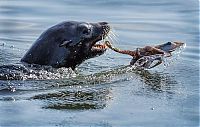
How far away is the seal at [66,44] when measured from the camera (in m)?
8.80

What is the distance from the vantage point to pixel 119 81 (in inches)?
328

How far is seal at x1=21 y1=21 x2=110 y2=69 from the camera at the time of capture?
28.9ft

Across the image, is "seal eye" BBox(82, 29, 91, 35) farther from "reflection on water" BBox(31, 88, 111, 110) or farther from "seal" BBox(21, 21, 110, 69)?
"reflection on water" BBox(31, 88, 111, 110)

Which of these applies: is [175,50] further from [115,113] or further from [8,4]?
[8,4]

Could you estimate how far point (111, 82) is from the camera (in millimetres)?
8242

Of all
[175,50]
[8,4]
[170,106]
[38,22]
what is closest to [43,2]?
[8,4]

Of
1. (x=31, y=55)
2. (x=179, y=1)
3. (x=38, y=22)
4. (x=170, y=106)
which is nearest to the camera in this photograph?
(x=170, y=106)

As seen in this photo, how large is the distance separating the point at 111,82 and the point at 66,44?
0.89 metres

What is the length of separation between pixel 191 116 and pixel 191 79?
5.52ft

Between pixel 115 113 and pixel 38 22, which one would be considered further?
pixel 38 22

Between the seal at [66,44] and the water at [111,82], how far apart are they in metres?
0.18

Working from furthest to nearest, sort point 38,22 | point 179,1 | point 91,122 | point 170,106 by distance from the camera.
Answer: point 179,1 < point 38,22 < point 170,106 < point 91,122

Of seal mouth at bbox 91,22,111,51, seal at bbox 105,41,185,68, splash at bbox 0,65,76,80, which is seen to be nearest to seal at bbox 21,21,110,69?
seal mouth at bbox 91,22,111,51

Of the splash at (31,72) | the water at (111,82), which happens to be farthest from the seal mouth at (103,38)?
the splash at (31,72)
